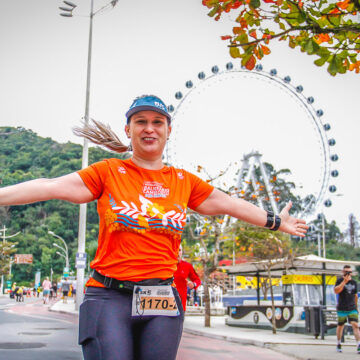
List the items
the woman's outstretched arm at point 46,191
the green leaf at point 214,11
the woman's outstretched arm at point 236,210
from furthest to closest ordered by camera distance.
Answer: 1. the green leaf at point 214,11
2. the woman's outstretched arm at point 236,210
3. the woman's outstretched arm at point 46,191

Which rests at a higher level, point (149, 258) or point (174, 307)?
point (149, 258)

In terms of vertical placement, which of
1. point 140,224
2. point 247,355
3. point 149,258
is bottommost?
point 247,355

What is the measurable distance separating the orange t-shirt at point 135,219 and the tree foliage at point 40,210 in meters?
38.0

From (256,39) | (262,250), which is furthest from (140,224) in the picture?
(262,250)

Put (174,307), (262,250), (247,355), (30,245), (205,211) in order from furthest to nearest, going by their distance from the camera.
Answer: (30,245) → (262,250) → (247,355) → (205,211) → (174,307)

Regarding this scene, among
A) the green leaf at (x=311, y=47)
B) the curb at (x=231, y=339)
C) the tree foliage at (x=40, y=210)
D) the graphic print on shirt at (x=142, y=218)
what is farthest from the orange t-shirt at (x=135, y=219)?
the tree foliage at (x=40, y=210)

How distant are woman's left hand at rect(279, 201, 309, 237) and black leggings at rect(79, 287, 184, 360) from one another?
93 centimetres

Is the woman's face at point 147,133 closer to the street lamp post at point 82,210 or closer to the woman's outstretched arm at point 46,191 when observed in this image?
the woman's outstretched arm at point 46,191

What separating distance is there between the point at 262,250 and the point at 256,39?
62.1 ft

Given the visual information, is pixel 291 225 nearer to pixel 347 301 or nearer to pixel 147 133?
pixel 147 133

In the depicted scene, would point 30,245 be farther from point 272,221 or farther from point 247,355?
point 272,221

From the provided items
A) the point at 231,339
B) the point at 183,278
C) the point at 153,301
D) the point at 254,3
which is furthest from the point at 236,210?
the point at 231,339

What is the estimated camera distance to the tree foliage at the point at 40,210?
155ft

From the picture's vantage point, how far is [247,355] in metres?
10.2
